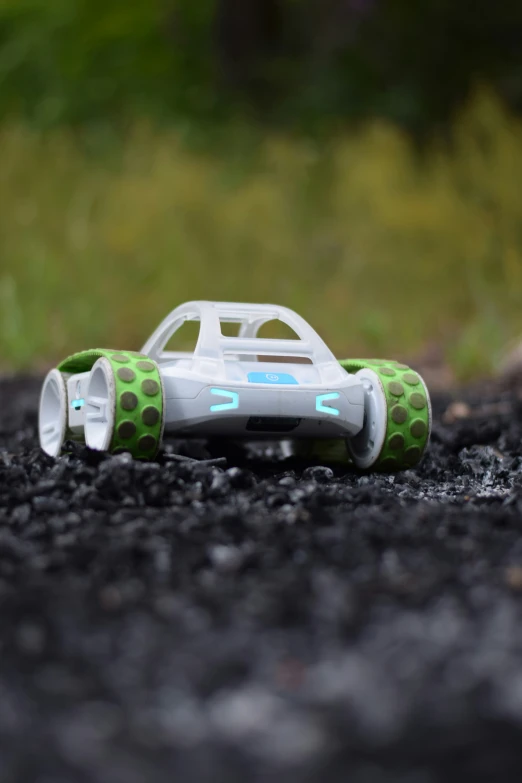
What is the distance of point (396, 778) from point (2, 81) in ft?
48.4

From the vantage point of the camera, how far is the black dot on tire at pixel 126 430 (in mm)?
3826

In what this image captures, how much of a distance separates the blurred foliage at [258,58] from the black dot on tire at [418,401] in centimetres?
1071

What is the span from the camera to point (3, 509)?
10.5 ft

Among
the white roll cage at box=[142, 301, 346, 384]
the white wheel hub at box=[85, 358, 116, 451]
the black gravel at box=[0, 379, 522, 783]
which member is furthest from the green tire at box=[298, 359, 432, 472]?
the white wheel hub at box=[85, 358, 116, 451]

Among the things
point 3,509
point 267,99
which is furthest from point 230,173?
point 3,509

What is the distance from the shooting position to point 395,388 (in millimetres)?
4195

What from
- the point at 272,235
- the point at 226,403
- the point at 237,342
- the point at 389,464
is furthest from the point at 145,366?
the point at 272,235

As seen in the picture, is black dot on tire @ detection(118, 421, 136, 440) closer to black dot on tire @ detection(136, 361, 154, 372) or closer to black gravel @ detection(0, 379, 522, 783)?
black dot on tire @ detection(136, 361, 154, 372)

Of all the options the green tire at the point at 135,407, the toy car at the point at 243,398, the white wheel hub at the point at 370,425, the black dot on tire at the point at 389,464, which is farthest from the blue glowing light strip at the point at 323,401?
the green tire at the point at 135,407

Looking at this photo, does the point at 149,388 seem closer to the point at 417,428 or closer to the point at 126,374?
the point at 126,374

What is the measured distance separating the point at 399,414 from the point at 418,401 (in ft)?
0.39

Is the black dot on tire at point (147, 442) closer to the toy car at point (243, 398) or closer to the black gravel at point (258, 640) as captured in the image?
the toy car at point (243, 398)

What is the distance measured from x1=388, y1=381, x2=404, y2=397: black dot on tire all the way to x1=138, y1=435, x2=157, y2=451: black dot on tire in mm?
1049

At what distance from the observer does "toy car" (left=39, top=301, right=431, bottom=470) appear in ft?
12.7
